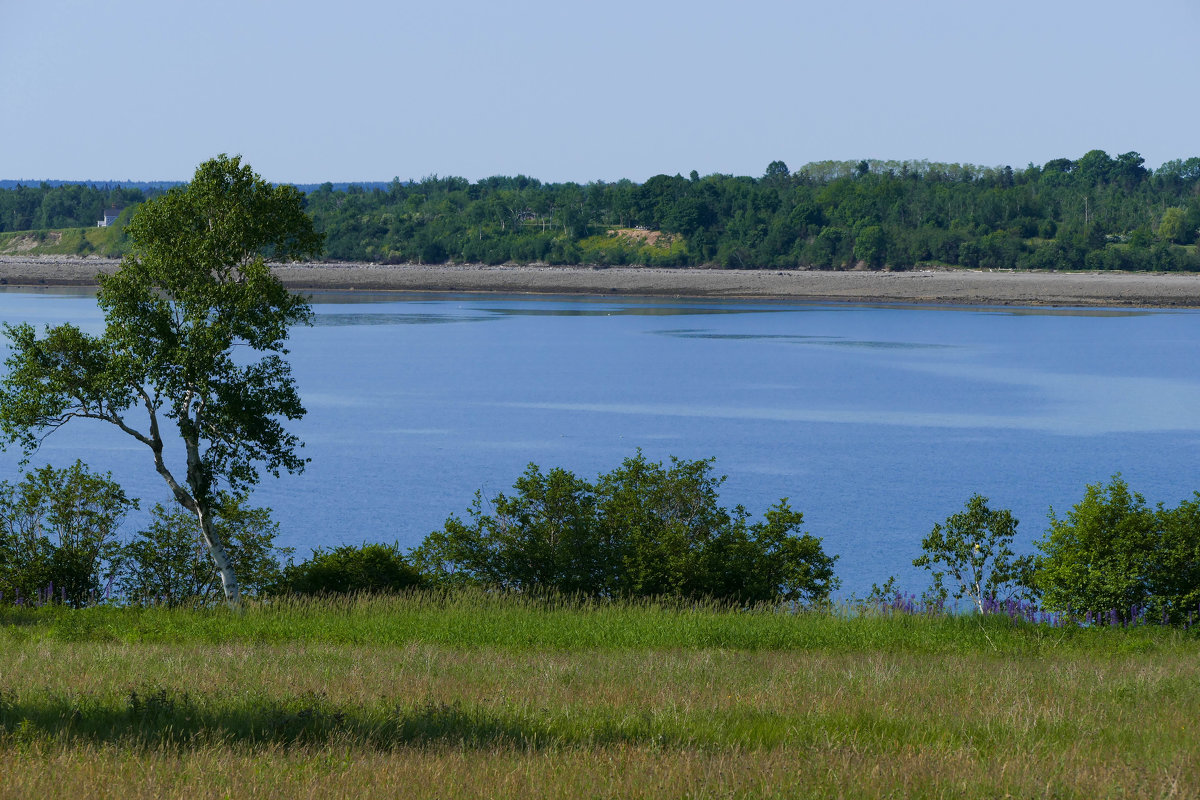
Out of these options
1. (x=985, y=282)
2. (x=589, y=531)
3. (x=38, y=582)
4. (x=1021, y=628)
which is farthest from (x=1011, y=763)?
(x=985, y=282)

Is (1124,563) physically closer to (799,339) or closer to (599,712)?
(599,712)

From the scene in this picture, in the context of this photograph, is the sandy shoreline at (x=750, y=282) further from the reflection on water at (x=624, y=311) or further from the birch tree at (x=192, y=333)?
the birch tree at (x=192, y=333)

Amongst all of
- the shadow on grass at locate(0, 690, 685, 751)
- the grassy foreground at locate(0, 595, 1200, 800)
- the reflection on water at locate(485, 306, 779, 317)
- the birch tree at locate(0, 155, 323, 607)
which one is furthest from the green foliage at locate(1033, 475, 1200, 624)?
the reflection on water at locate(485, 306, 779, 317)

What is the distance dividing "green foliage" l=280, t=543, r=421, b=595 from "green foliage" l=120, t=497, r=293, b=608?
0.56m

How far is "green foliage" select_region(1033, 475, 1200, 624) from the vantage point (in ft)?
49.7

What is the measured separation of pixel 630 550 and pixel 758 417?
35.0 m

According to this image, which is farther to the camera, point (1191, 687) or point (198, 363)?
point (198, 363)

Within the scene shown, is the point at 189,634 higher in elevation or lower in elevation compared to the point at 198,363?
lower

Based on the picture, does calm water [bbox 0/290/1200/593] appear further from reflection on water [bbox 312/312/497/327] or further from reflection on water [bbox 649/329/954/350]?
reflection on water [bbox 312/312/497/327]

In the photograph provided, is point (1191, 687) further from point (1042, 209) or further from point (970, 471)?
point (1042, 209)

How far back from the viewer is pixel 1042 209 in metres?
159

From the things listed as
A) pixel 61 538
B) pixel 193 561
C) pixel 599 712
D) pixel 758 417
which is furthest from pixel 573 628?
pixel 758 417

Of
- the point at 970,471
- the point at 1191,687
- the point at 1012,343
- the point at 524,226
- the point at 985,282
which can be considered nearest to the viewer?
the point at 1191,687

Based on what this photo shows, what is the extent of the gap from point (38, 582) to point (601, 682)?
11.7 m
